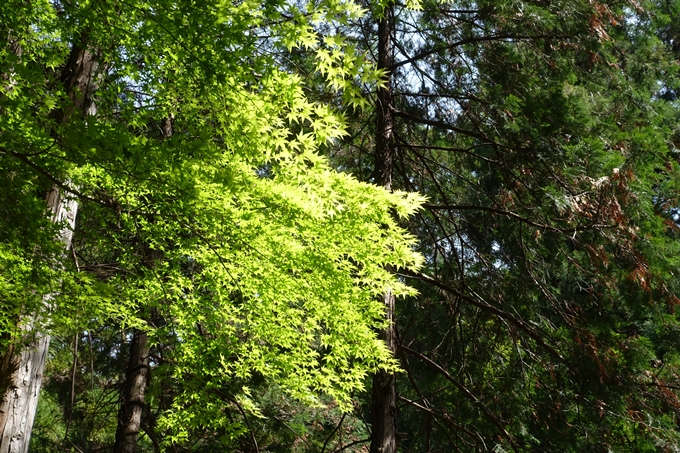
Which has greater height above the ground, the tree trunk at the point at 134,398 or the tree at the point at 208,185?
the tree at the point at 208,185

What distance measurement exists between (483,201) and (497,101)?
1515mm

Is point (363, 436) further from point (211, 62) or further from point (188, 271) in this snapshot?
point (211, 62)

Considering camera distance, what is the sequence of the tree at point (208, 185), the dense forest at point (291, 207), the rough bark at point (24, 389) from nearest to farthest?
the tree at point (208, 185) → the dense forest at point (291, 207) → the rough bark at point (24, 389)

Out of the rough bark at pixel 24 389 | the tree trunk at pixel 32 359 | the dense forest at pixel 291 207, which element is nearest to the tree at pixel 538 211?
the dense forest at pixel 291 207

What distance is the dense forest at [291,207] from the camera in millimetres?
3941

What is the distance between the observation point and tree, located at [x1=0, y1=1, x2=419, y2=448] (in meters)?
3.68

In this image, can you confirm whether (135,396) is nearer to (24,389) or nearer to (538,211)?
(24,389)

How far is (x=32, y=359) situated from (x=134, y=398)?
10.1 feet

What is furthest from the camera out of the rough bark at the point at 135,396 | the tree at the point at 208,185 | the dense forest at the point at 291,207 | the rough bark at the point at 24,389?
the rough bark at the point at 135,396

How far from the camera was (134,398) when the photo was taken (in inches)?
316

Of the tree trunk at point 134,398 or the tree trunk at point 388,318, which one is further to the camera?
the tree trunk at point 134,398

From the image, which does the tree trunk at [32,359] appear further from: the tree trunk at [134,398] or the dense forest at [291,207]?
the tree trunk at [134,398]

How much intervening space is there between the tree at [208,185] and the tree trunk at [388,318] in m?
0.88

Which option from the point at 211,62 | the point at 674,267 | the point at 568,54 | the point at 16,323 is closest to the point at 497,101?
the point at 568,54
